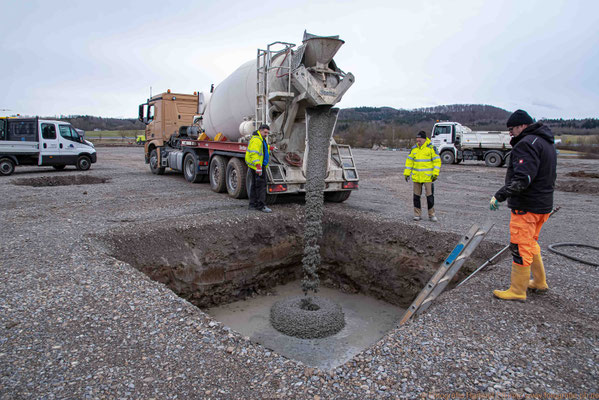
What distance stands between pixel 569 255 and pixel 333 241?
3983mm

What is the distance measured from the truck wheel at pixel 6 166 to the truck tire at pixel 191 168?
6.93m

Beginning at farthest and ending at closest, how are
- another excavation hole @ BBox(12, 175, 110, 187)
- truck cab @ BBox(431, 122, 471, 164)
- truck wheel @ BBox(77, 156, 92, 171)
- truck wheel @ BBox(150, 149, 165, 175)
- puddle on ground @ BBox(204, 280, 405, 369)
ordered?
truck cab @ BBox(431, 122, 471, 164) < truck wheel @ BBox(77, 156, 92, 171) < truck wheel @ BBox(150, 149, 165, 175) < another excavation hole @ BBox(12, 175, 110, 187) < puddle on ground @ BBox(204, 280, 405, 369)

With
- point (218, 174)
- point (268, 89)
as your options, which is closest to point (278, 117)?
point (268, 89)

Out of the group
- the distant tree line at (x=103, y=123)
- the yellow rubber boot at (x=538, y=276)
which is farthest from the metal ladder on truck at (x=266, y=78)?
the distant tree line at (x=103, y=123)

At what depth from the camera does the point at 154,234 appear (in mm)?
6426

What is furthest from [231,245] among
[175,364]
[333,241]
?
[175,364]

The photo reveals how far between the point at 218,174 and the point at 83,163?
29.7 feet

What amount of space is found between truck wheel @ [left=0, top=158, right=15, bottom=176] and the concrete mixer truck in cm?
742

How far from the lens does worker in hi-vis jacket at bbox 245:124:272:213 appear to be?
7762mm

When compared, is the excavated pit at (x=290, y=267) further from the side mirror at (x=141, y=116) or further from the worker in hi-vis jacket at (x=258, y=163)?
the side mirror at (x=141, y=116)

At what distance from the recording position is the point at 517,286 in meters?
4.18

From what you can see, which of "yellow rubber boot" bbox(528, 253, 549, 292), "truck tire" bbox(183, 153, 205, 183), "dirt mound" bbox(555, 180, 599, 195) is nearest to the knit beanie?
"yellow rubber boot" bbox(528, 253, 549, 292)

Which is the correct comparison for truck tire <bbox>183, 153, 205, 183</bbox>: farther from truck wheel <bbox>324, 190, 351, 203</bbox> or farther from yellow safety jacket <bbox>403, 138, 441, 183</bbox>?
yellow safety jacket <bbox>403, 138, 441, 183</bbox>

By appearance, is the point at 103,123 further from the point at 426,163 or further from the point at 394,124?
the point at 426,163
